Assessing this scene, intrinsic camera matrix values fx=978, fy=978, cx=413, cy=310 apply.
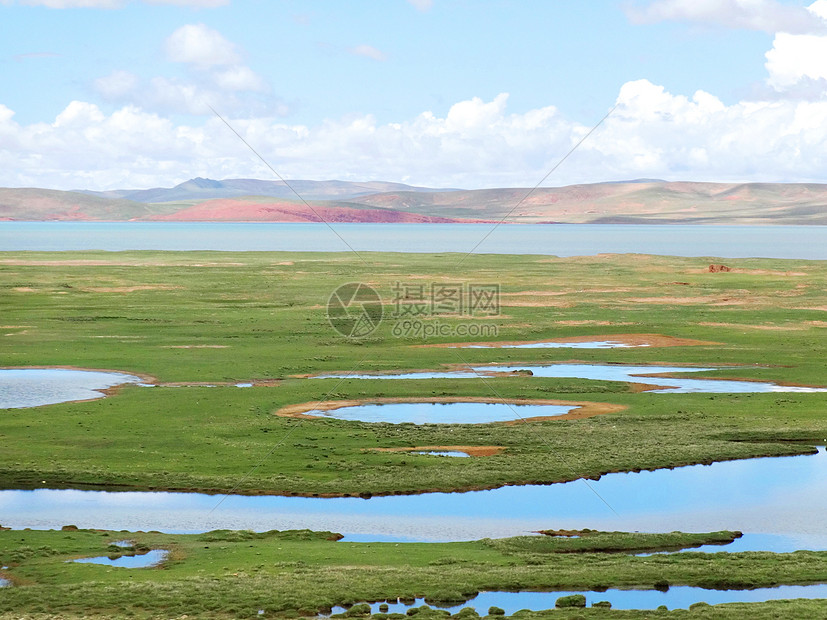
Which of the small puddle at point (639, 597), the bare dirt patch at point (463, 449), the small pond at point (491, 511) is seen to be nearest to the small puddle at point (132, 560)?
the small pond at point (491, 511)

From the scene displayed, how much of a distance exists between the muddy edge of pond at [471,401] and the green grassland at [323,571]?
12105 millimetres

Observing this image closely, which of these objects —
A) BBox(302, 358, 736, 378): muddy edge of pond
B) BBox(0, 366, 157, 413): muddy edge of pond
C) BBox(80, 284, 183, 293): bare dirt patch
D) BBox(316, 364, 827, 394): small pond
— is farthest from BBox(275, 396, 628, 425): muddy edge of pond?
BBox(80, 284, 183, 293): bare dirt patch

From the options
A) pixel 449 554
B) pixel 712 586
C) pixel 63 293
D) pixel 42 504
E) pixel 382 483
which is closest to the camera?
pixel 712 586

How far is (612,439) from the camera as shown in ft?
105

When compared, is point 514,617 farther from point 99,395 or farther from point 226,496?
point 99,395

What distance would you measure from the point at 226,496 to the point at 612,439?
1293 cm

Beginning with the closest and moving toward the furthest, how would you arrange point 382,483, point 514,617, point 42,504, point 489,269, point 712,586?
point 514,617 < point 712,586 < point 42,504 < point 382,483 < point 489,269

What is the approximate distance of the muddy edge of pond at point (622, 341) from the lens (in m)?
52.8

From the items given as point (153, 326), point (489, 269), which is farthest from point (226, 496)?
point (489, 269)

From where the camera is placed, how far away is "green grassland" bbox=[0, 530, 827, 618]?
1836 cm

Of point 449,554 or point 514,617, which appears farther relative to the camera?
point 449,554

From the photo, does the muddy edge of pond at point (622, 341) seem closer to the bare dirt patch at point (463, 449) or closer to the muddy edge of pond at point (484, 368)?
the muddy edge of pond at point (484, 368)

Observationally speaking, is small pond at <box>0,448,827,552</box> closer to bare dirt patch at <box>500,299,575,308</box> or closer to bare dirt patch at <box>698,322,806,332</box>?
bare dirt patch at <box>698,322,806,332</box>

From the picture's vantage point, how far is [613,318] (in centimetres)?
6200
